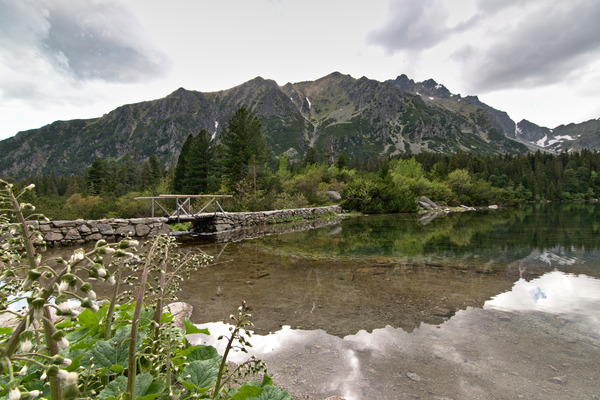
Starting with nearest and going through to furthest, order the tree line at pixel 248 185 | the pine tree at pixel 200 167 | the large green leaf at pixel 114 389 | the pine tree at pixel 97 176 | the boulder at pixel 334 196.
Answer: the large green leaf at pixel 114 389, the tree line at pixel 248 185, the pine tree at pixel 200 167, the boulder at pixel 334 196, the pine tree at pixel 97 176

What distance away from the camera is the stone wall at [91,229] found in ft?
37.6

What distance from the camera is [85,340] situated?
216 cm

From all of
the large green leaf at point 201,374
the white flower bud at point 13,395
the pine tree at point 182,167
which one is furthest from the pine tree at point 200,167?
the white flower bud at point 13,395

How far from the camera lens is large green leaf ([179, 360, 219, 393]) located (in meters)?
1.77

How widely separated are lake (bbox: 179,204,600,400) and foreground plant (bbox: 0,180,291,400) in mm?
1298

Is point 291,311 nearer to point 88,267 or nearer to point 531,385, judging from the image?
point 531,385

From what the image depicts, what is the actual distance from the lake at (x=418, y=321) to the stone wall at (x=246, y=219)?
8843 millimetres

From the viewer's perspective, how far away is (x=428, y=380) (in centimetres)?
290

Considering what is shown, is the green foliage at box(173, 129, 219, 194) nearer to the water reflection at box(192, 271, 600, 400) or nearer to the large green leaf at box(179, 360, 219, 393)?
the water reflection at box(192, 271, 600, 400)

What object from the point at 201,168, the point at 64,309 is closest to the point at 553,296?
the point at 64,309

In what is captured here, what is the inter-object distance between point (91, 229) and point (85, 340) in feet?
41.8

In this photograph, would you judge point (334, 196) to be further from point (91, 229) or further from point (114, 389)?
point (114, 389)

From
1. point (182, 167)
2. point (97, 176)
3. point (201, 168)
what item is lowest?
point (97, 176)

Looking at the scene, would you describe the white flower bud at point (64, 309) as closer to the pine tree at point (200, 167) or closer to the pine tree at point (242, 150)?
the pine tree at point (242, 150)
